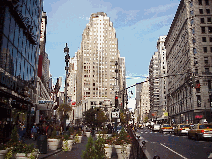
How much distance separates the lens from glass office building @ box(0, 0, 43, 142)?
2111cm

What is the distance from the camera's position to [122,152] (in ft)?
42.0

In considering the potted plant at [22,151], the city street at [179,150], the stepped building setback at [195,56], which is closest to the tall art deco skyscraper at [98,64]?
the stepped building setback at [195,56]

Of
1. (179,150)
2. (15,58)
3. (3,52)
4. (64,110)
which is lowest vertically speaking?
(179,150)

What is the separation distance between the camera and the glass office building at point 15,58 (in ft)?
69.3

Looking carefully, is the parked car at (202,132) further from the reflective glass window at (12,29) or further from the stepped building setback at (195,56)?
the stepped building setback at (195,56)

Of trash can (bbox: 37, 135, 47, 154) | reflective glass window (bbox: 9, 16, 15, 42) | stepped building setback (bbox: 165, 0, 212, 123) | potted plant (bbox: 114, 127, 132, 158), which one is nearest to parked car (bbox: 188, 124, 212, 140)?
potted plant (bbox: 114, 127, 132, 158)

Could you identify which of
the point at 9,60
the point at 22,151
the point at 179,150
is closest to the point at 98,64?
the point at 9,60

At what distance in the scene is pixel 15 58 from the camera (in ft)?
81.3

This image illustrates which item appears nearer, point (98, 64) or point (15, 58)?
point (15, 58)

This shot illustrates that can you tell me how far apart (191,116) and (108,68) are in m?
88.8

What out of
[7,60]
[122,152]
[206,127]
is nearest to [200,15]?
[206,127]

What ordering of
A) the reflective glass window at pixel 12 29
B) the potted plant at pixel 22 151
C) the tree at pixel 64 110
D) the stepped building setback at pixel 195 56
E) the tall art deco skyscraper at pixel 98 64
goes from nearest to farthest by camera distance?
the potted plant at pixel 22 151 → the reflective glass window at pixel 12 29 → the tree at pixel 64 110 → the stepped building setback at pixel 195 56 → the tall art deco skyscraper at pixel 98 64

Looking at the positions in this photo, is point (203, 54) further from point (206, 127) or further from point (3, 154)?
point (3, 154)

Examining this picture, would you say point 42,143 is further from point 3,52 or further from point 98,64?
point 98,64
